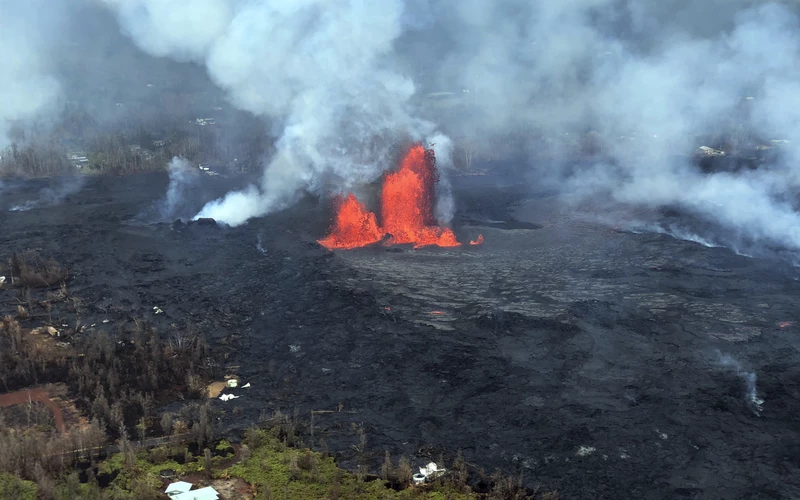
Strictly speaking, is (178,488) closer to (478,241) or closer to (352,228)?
(352,228)

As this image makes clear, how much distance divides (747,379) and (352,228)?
24.8 metres

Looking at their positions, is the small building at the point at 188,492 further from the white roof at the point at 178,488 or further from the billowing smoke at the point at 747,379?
the billowing smoke at the point at 747,379

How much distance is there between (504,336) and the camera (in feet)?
98.3

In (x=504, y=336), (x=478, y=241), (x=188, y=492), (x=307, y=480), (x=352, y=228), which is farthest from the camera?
(x=352, y=228)

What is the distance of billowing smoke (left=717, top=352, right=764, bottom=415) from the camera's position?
24.3m

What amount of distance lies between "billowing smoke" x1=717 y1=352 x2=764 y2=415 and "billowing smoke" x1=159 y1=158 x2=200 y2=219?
35.8 meters

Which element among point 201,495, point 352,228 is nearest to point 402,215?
point 352,228

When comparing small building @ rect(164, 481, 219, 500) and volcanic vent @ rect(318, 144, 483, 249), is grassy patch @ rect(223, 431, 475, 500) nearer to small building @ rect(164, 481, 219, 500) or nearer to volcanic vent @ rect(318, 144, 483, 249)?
small building @ rect(164, 481, 219, 500)

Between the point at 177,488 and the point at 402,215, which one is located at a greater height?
the point at 402,215

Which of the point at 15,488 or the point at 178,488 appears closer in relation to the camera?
the point at 15,488

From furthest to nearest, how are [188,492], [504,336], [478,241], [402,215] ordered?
[402,215], [478,241], [504,336], [188,492]

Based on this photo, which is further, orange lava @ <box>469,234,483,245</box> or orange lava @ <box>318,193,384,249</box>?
orange lava @ <box>318,193,384,249</box>

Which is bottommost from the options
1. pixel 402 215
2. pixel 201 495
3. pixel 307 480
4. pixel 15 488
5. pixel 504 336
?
pixel 307 480

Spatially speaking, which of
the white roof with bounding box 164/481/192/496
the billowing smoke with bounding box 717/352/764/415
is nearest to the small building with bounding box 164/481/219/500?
the white roof with bounding box 164/481/192/496
